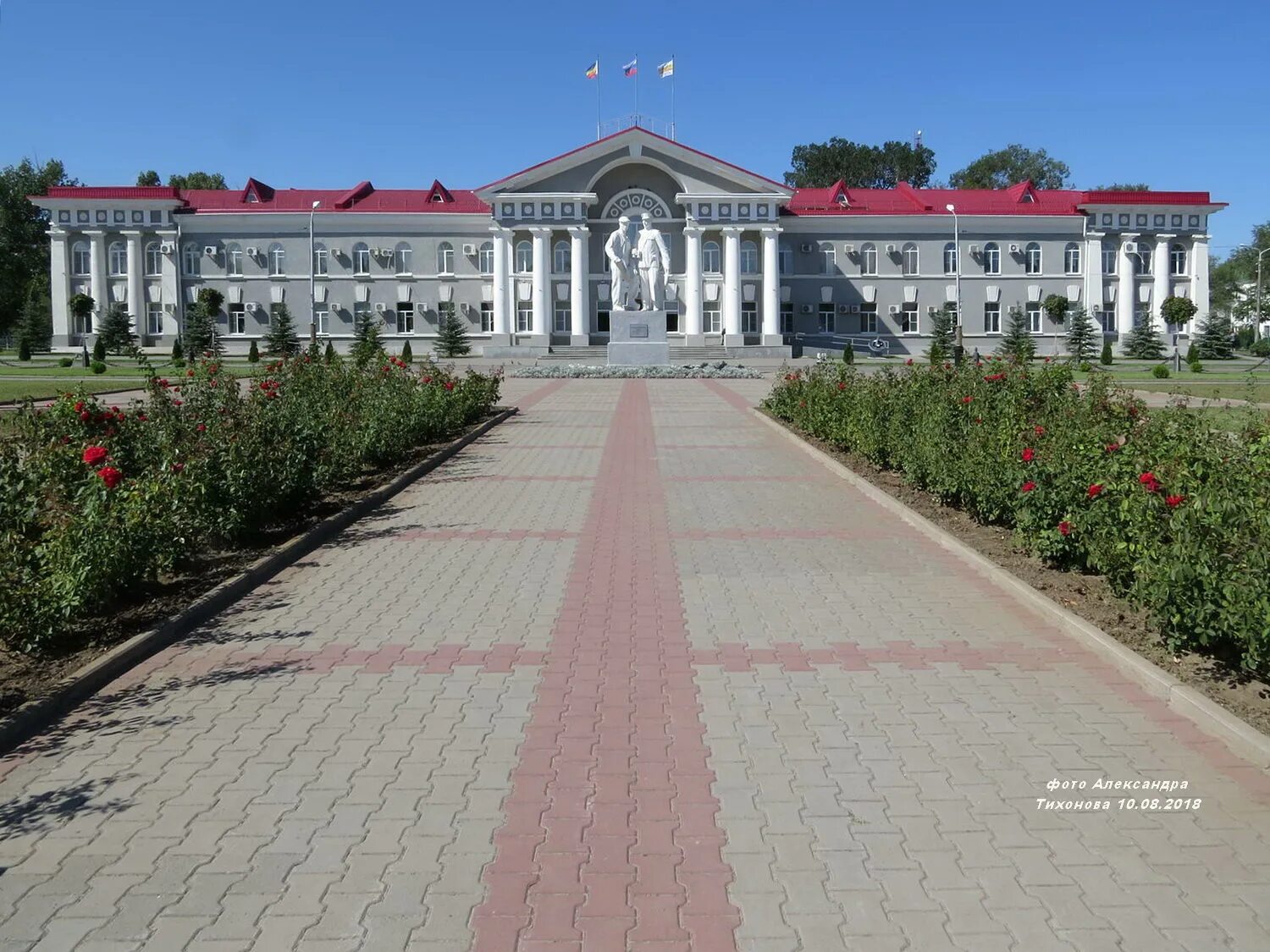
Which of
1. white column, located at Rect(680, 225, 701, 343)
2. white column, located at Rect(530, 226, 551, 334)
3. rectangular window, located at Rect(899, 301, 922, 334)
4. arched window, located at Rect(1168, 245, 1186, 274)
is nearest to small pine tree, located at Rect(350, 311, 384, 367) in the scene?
white column, located at Rect(530, 226, 551, 334)

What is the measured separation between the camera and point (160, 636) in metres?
6.81

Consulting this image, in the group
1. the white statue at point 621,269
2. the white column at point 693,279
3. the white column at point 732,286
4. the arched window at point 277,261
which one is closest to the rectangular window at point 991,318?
the white column at point 732,286

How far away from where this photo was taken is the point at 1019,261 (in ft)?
226

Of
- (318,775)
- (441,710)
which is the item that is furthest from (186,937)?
(441,710)

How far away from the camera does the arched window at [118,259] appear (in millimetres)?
67875

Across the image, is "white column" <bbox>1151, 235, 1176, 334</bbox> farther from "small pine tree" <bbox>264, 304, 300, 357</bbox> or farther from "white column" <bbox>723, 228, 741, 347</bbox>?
"small pine tree" <bbox>264, 304, 300, 357</bbox>

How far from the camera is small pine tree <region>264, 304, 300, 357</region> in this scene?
195 feet

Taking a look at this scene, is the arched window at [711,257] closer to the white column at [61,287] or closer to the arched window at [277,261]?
the arched window at [277,261]

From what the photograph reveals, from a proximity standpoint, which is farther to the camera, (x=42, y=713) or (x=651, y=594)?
(x=651, y=594)

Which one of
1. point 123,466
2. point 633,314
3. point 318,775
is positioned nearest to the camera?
point 318,775

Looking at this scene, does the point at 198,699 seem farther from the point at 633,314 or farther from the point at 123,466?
the point at 633,314

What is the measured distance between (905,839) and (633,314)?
42.1 m

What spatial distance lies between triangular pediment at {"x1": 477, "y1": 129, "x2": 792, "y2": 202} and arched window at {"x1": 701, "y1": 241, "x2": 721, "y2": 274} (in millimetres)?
3403

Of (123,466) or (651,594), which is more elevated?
(123,466)
